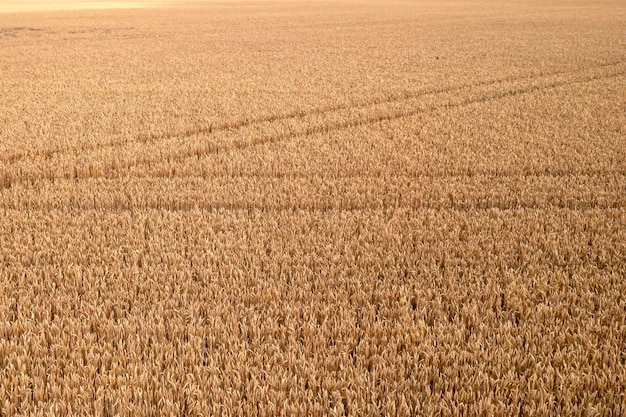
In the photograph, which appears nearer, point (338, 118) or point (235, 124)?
point (235, 124)

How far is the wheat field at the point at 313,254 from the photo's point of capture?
3732mm

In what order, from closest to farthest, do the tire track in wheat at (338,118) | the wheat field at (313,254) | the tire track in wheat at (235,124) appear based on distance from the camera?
1. the wheat field at (313,254)
2. the tire track in wheat at (338,118)
3. the tire track in wheat at (235,124)

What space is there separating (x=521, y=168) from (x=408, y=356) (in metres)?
5.25

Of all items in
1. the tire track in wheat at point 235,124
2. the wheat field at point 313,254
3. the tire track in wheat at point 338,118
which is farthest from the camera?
the tire track in wheat at point 235,124

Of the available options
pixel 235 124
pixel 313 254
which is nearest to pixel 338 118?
pixel 235 124

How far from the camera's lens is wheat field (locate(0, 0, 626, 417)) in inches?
147

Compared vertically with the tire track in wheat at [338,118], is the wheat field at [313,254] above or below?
below

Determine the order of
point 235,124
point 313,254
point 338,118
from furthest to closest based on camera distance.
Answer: point 338,118 < point 235,124 < point 313,254

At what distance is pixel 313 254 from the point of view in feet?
18.5

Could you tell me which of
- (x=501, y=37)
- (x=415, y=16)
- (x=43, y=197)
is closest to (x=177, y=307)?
(x=43, y=197)

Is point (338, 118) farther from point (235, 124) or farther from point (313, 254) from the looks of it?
point (313, 254)

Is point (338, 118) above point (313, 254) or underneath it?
above

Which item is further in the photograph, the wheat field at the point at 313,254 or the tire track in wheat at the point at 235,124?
the tire track in wheat at the point at 235,124

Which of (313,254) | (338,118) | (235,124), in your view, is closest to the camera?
(313,254)
